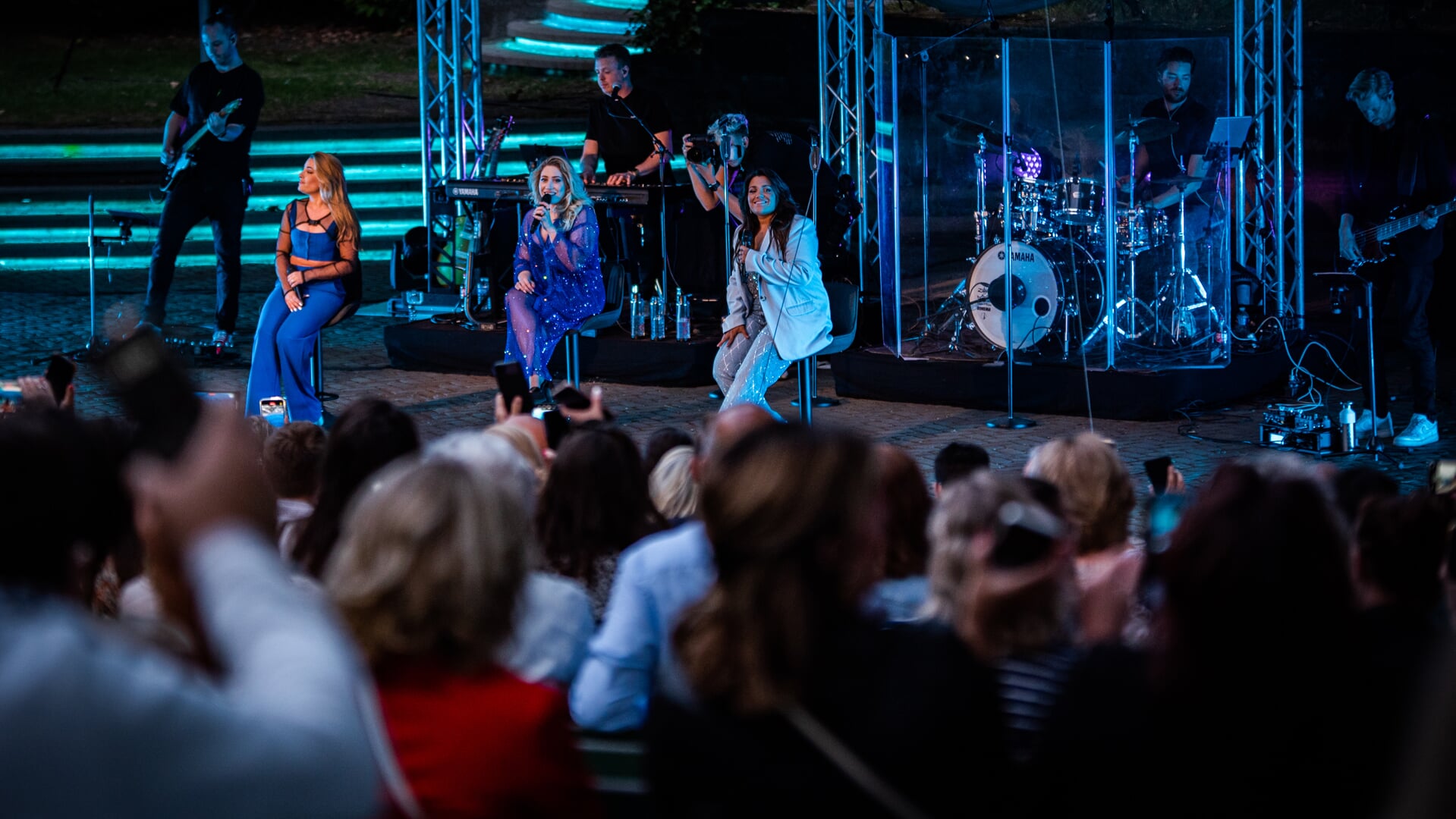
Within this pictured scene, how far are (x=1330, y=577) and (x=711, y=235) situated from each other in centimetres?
921

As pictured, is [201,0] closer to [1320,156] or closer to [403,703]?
[1320,156]

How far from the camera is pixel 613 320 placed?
9375 millimetres

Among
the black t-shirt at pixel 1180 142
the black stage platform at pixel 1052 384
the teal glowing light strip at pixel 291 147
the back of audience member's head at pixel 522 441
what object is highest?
the teal glowing light strip at pixel 291 147

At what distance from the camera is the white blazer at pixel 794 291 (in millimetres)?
7914

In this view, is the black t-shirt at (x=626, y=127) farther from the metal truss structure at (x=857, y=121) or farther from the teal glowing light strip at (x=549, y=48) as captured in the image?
the teal glowing light strip at (x=549, y=48)

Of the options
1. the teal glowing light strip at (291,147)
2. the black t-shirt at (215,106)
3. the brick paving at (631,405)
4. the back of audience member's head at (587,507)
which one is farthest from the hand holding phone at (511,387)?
the teal glowing light strip at (291,147)

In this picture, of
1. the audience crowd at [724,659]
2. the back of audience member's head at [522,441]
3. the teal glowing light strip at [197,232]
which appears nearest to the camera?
the audience crowd at [724,659]

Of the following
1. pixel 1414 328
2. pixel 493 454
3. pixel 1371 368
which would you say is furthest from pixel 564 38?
pixel 493 454

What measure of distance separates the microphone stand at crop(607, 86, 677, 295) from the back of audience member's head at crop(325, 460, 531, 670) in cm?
830

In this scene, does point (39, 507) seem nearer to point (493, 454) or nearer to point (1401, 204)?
point (493, 454)

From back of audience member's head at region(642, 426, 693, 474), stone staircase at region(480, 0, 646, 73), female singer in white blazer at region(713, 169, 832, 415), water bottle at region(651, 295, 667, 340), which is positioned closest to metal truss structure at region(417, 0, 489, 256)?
water bottle at region(651, 295, 667, 340)

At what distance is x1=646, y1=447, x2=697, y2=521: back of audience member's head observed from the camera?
415 cm

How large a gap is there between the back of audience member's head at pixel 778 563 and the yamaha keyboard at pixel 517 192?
8321 mm

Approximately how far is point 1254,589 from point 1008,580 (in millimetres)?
351
